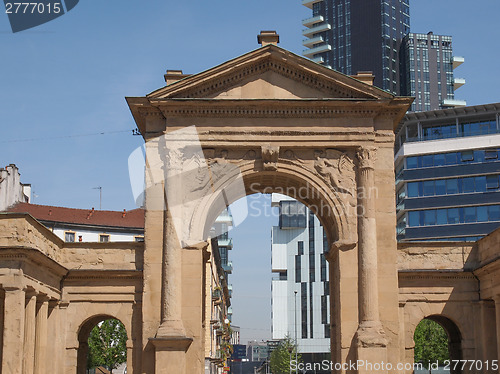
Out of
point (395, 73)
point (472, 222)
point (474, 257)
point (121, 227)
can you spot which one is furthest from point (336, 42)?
point (474, 257)

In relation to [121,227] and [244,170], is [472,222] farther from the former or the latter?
[244,170]

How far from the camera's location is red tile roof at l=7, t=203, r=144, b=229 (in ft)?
238

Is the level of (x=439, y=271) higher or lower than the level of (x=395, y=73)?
lower

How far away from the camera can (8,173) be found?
7012cm

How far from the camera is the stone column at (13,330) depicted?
29.6 meters

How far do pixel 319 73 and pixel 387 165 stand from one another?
16.6ft

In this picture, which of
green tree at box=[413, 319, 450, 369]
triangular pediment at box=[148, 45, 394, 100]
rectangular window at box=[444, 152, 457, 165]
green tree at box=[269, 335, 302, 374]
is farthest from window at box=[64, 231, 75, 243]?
rectangular window at box=[444, 152, 457, 165]

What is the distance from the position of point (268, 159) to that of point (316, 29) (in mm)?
142622

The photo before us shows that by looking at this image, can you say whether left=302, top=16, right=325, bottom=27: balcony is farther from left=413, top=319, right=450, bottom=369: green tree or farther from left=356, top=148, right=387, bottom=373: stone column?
left=356, top=148, right=387, bottom=373: stone column

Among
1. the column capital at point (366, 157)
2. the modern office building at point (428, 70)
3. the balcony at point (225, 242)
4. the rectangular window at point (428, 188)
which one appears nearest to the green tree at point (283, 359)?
the balcony at point (225, 242)

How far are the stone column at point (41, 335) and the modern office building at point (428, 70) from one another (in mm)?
134383

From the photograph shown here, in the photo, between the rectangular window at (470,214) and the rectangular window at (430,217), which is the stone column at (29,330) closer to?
the rectangular window at (430,217)

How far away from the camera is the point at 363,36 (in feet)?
544

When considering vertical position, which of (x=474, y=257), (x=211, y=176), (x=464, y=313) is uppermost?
(x=211, y=176)
